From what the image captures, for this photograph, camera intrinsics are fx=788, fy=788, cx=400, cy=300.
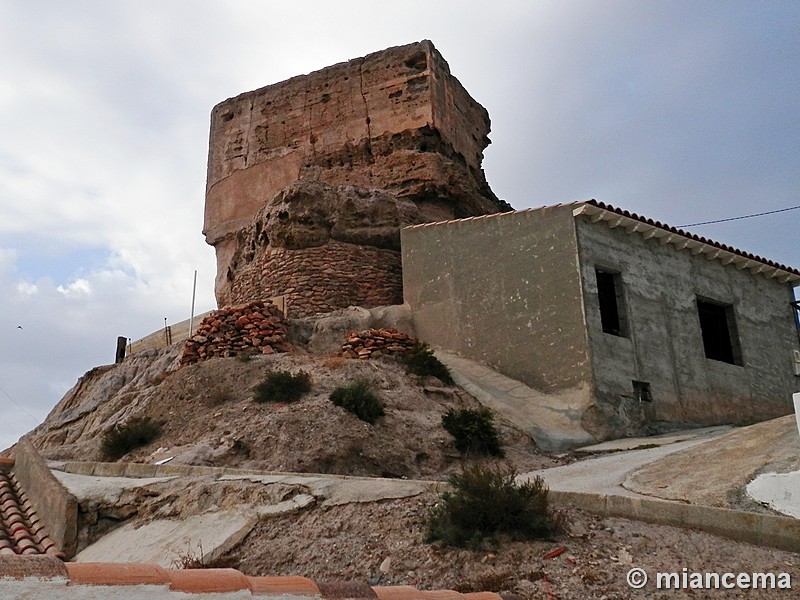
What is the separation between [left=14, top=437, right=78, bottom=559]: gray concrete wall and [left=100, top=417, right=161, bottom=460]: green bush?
194 centimetres

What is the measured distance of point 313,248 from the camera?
18875mm

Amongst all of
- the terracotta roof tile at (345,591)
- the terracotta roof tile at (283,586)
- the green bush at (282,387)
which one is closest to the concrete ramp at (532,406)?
the green bush at (282,387)

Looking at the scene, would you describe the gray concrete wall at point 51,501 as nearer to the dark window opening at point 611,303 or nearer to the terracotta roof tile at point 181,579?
the terracotta roof tile at point 181,579

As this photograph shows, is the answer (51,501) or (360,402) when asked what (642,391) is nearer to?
(360,402)

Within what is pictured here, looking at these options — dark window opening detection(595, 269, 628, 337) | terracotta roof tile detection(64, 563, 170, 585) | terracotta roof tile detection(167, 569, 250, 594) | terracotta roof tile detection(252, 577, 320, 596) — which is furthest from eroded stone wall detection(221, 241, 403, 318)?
terracotta roof tile detection(64, 563, 170, 585)

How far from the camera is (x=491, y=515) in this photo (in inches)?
260

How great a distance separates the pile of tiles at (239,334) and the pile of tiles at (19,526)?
489cm

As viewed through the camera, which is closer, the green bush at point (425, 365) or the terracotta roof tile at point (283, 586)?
the terracotta roof tile at point (283, 586)

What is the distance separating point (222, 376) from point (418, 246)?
5.65 meters

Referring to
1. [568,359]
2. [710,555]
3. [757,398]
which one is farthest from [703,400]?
[710,555]

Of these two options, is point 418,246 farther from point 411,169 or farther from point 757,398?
point 757,398

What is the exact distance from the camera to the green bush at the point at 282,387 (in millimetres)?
13086

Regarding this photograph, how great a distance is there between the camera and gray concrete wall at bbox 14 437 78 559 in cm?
851

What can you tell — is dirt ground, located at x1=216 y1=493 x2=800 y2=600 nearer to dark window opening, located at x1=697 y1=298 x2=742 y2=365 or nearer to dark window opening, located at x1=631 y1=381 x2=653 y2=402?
dark window opening, located at x1=631 y1=381 x2=653 y2=402
